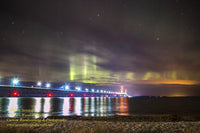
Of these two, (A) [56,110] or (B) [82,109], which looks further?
(B) [82,109]

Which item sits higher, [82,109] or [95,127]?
[95,127]

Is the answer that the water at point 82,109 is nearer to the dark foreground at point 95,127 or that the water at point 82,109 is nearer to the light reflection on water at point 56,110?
the light reflection on water at point 56,110

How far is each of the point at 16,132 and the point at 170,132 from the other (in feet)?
27.5

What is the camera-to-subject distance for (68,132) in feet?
32.0

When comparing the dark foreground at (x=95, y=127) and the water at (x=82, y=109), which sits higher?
the dark foreground at (x=95, y=127)

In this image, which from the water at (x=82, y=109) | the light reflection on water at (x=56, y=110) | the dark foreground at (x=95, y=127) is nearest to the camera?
the dark foreground at (x=95, y=127)

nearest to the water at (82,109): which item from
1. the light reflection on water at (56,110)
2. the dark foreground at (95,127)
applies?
the light reflection on water at (56,110)

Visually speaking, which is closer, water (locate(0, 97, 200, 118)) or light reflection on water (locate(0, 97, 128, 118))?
light reflection on water (locate(0, 97, 128, 118))

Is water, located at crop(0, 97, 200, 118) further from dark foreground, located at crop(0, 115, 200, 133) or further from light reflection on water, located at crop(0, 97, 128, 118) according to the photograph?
dark foreground, located at crop(0, 115, 200, 133)

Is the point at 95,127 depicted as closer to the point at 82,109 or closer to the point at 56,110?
the point at 56,110

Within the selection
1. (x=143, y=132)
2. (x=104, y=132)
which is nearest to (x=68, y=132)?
(x=104, y=132)

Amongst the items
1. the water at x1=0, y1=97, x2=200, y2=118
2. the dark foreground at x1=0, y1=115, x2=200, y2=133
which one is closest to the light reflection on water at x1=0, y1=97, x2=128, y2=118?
the water at x1=0, y1=97, x2=200, y2=118

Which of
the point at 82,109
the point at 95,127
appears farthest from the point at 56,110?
the point at 95,127

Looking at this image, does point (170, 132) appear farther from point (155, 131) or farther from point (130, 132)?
point (130, 132)
